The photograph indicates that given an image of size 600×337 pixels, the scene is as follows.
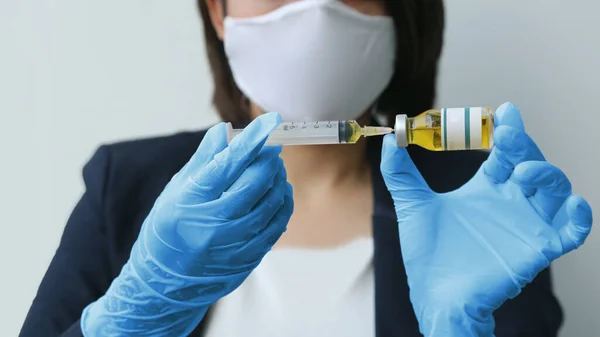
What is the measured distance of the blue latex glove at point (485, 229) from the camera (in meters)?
0.84

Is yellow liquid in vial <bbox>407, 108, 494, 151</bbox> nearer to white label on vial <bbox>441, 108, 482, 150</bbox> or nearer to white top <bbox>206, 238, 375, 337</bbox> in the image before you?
white label on vial <bbox>441, 108, 482, 150</bbox>

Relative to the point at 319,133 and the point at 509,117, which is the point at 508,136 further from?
the point at 319,133

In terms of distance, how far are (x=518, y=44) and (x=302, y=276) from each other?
74 cm

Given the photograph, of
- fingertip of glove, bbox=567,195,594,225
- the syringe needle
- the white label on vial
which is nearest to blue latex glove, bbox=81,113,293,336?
the syringe needle

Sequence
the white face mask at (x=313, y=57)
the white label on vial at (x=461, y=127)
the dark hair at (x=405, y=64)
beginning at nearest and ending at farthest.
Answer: the white label on vial at (x=461, y=127) → the white face mask at (x=313, y=57) → the dark hair at (x=405, y=64)

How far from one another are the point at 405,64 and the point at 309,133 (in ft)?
1.67

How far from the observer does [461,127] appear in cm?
81

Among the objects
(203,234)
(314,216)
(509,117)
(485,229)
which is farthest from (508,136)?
(314,216)

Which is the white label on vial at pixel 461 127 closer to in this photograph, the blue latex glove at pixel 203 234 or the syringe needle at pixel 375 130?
the syringe needle at pixel 375 130

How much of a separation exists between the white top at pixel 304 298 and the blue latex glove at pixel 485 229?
0.71ft

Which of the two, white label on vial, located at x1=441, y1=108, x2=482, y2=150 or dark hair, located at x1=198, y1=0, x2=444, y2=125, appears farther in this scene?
dark hair, located at x1=198, y1=0, x2=444, y2=125

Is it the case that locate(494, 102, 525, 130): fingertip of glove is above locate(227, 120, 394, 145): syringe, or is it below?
above

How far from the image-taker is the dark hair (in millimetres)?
1269

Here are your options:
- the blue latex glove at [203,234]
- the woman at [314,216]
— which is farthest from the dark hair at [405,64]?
the blue latex glove at [203,234]
